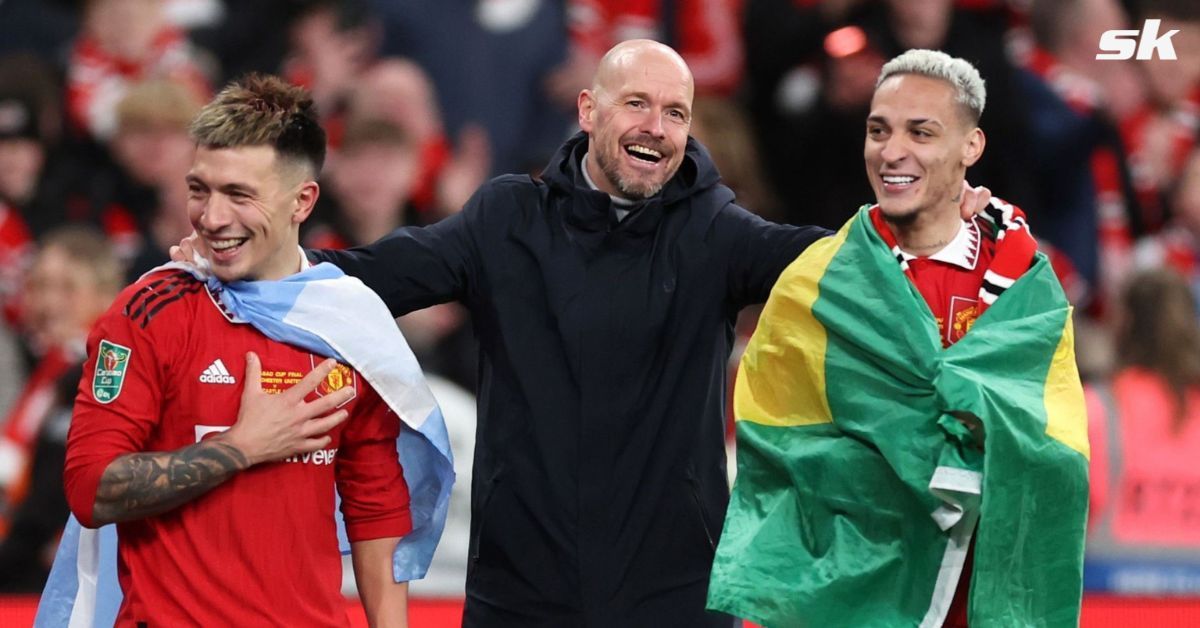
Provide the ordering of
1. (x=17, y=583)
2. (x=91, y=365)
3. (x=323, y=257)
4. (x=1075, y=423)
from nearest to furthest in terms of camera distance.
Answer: (x=91, y=365)
(x=1075, y=423)
(x=323, y=257)
(x=17, y=583)

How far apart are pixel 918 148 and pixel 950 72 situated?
152mm

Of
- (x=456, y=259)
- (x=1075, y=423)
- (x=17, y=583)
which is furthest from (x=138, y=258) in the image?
(x=1075, y=423)

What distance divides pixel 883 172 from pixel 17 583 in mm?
4139

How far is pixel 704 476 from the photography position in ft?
11.5

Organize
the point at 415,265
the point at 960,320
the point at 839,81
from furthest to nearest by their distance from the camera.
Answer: the point at 839,81 → the point at 415,265 → the point at 960,320

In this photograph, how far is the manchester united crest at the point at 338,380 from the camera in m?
2.98

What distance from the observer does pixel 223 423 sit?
2879 millimetres

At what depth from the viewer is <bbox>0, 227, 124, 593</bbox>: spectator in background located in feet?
20.4

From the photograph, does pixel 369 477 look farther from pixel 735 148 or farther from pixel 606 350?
pixel 735 148

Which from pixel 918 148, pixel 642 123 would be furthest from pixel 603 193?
pixel 918 148

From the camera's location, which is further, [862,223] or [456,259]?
[456,259]

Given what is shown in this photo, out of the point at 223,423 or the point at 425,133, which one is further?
the point at 425,133

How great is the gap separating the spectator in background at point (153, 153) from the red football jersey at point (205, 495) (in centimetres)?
353

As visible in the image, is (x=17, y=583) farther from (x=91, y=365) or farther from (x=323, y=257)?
(x=91, y=365)
